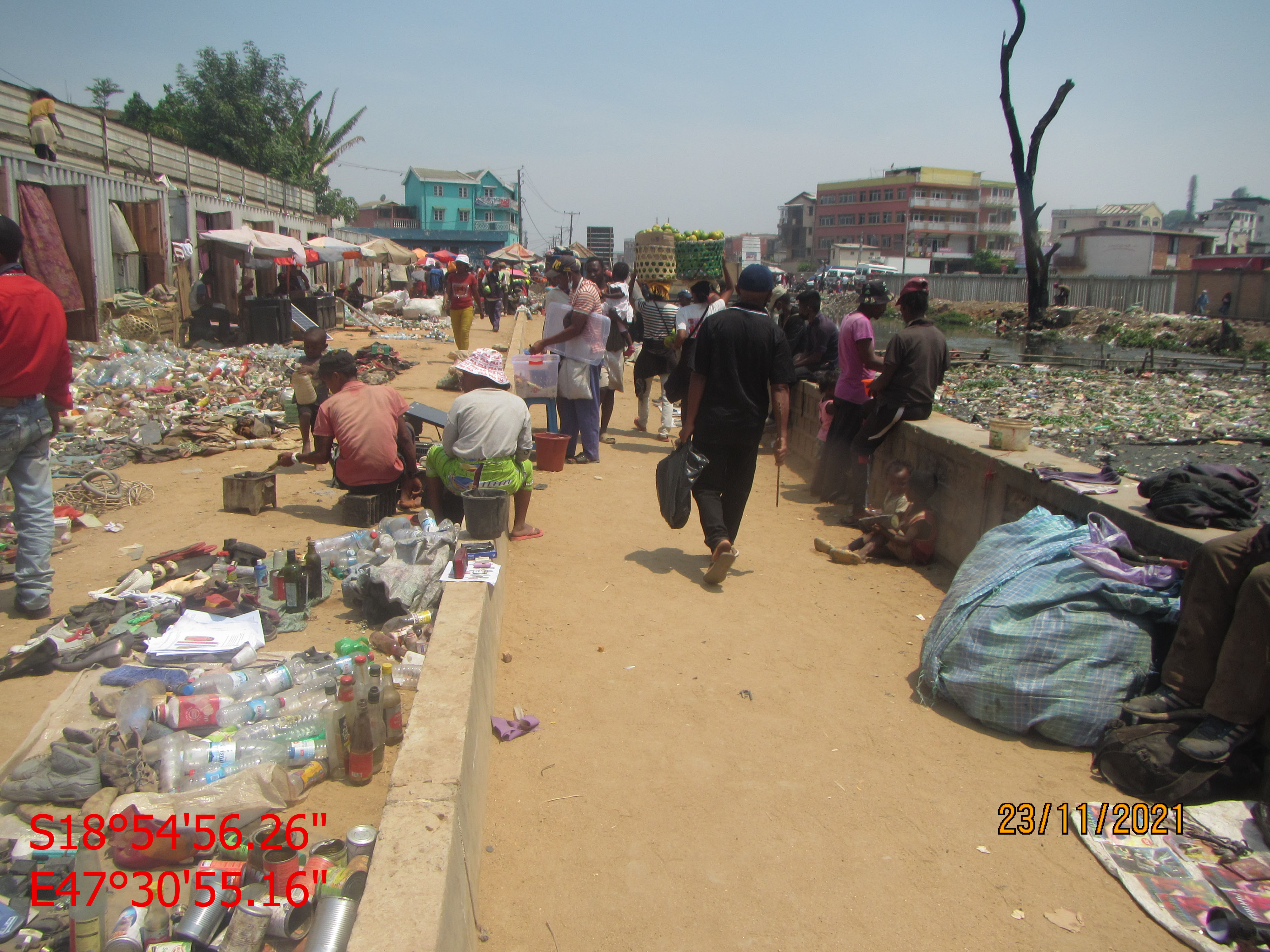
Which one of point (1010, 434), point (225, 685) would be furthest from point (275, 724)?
point (1010, 434)

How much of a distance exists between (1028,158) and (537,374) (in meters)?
23.4

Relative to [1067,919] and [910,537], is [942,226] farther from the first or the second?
Result: [1067,919]

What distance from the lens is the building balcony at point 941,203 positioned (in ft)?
260

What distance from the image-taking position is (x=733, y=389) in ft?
15.8

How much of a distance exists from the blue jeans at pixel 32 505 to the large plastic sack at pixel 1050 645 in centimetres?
441

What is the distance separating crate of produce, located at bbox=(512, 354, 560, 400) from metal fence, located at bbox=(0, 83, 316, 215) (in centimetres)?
976

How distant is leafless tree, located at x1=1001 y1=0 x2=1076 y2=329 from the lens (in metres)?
23.5

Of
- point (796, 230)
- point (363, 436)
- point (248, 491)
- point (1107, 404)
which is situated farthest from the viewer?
point (796, 230)

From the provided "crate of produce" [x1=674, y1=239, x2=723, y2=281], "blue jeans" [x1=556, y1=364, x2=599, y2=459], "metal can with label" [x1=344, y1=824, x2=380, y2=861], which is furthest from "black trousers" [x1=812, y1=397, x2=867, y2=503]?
"metal can with label" [x1=344, y1=824, x2=380, y2=861]

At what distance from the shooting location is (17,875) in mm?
2398

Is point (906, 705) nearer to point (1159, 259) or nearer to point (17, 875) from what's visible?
point (17, 875)

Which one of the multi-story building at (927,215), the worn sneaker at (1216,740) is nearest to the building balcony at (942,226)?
the multi-story building at (927,215)

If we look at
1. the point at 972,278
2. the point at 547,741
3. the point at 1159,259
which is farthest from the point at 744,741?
the point at 1159,259

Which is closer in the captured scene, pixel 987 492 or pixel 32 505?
pixel 32 505
